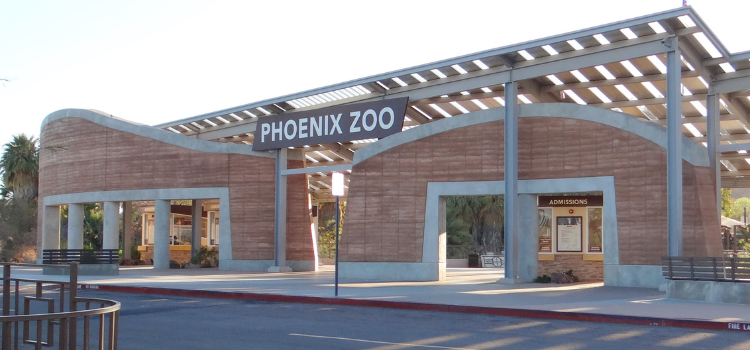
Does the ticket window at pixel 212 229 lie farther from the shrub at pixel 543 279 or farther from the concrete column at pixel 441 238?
the shrub at pixel 543 279

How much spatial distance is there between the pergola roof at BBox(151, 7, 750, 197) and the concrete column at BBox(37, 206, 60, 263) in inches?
494

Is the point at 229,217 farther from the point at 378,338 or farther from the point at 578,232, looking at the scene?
the point at 378,338

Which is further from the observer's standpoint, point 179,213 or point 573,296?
point 179,213

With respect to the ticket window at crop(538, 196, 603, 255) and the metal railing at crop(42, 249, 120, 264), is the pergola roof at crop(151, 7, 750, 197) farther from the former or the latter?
the metal railing at crop(42, 249, 120, 264)

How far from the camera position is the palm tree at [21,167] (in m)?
51.1

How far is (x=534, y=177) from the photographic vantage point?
2544cm

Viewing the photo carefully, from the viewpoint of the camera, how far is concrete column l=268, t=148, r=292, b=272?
3334cm

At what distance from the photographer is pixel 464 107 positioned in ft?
102

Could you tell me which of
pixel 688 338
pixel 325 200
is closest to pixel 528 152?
pixel 688 338

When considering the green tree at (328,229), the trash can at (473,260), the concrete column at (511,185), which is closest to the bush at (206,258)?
the green tree at (328,229)

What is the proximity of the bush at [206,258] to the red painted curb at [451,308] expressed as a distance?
14865 millimetres

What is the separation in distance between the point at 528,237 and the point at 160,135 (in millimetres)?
18822

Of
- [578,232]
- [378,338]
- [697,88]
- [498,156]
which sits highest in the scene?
[697,88]

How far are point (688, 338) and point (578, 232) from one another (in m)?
13.8
